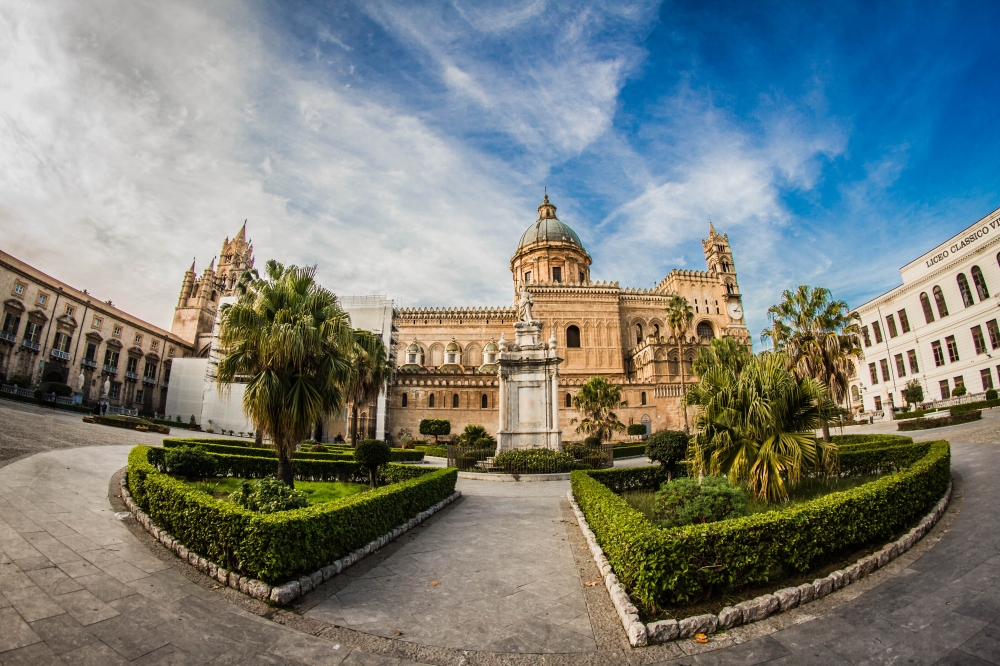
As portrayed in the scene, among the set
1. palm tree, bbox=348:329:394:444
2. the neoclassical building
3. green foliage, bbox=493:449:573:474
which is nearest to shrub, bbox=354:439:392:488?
green foliage, bbox=493:449:573:474

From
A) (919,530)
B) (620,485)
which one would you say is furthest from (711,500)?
(620,485)

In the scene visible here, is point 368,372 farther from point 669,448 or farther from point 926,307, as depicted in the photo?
point 926,307

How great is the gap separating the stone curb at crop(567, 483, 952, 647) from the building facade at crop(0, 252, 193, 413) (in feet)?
145

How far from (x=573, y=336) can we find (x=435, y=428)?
1970 cm

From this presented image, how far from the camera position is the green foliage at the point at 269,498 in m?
7.09

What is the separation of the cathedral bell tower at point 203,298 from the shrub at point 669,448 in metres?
57.3

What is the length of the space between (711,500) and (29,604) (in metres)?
7.94

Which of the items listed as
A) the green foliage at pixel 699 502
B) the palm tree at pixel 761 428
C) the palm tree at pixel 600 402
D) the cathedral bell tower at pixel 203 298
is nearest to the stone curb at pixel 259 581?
the green foliage at pixel 699 502

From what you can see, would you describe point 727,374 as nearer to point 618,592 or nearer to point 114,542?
point 618,592

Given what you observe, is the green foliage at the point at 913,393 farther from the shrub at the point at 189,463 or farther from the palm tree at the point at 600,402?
the shrub at the point at 189,463

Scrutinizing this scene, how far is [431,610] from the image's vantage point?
500 cm

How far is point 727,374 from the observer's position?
30.5 ft

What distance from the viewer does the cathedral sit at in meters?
41.6

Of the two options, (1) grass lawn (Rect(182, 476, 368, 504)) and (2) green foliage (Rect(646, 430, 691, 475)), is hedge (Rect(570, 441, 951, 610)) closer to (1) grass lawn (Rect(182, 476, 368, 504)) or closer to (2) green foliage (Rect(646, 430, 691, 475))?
(2) green foliage (Rect(646, 430, 691, 475))
